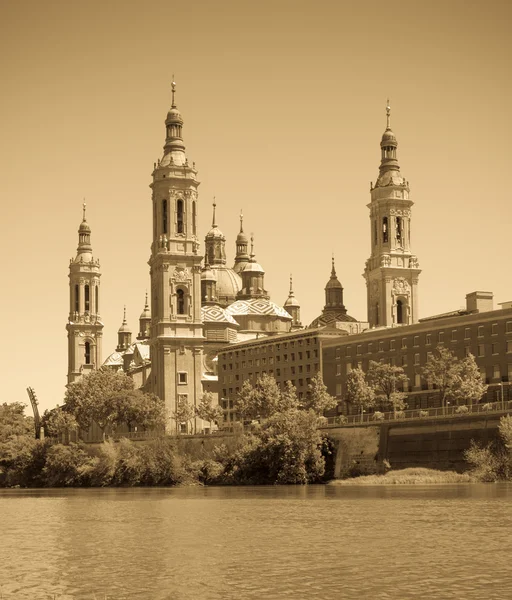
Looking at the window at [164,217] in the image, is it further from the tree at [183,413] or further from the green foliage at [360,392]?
the green foliage at [360,392]

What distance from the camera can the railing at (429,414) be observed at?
10738 cm

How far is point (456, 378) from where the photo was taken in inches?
5221

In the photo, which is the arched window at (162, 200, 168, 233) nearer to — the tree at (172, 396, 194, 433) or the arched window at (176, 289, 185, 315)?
the arched window at (176, 289, 185, 315)

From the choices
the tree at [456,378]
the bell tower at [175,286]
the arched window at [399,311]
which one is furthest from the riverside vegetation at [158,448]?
the arched window at [399,311]

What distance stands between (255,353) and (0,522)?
394 ft

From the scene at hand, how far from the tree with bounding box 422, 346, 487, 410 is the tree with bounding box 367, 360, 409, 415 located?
9213mm

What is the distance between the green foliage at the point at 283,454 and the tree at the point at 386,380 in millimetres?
27256

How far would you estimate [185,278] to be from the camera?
181875 millimetres

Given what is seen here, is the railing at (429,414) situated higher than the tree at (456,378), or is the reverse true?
the tree at (456,378)

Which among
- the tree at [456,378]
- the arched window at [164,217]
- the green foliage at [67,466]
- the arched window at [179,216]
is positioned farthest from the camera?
the arched window at [179,216]

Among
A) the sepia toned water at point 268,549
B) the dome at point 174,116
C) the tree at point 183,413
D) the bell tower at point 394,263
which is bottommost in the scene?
the sepia toned water at point 268,549

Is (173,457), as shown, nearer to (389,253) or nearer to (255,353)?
(255,353)

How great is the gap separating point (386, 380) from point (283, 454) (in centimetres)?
3495

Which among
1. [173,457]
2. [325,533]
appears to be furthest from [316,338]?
[325,533]
